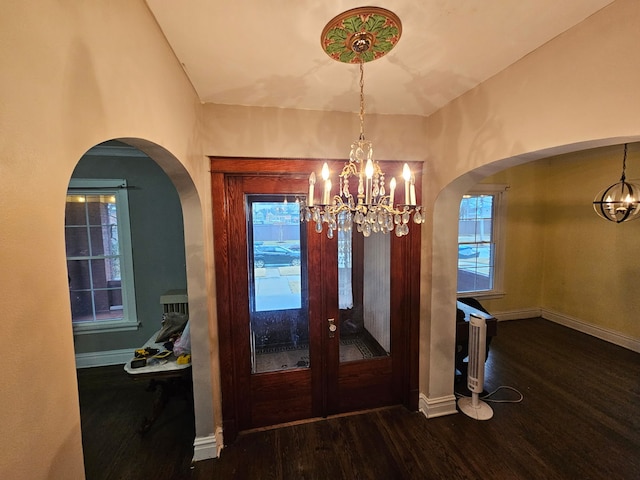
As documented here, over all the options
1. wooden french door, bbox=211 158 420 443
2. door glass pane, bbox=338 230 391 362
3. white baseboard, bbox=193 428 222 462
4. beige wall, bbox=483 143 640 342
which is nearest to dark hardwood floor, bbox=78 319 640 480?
white baseboard, bbox=193 428 222 462

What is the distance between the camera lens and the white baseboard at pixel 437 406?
2527 mm

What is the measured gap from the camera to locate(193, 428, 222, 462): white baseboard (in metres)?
2.10

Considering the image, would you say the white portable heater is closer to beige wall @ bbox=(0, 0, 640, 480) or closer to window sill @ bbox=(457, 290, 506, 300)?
beige wall @ bbox=(0, 0, 640, 480)

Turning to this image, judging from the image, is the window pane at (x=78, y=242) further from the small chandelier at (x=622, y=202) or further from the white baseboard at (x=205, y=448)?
the small chandelier at (x=622, y=202)

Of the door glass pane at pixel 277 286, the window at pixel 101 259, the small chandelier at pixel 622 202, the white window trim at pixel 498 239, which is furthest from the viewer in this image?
Answer: the white window trim at pixel 498 239

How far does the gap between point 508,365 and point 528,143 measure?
3.08 meters

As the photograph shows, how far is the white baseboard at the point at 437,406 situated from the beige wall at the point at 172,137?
0.01m

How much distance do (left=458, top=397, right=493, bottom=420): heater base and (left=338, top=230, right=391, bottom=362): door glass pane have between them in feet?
3.05

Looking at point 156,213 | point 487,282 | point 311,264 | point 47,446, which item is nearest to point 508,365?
point 487,282

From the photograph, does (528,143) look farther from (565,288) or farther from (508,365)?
(565,288)

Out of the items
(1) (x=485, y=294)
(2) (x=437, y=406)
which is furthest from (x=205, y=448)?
(1) (x=485, y=294)

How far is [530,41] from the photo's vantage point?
1438mm

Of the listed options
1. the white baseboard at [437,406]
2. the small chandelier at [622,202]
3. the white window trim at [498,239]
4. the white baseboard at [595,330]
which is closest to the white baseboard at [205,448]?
the white baseboard at [437,406]

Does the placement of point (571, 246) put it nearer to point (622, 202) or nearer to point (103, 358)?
point (622, 202)
